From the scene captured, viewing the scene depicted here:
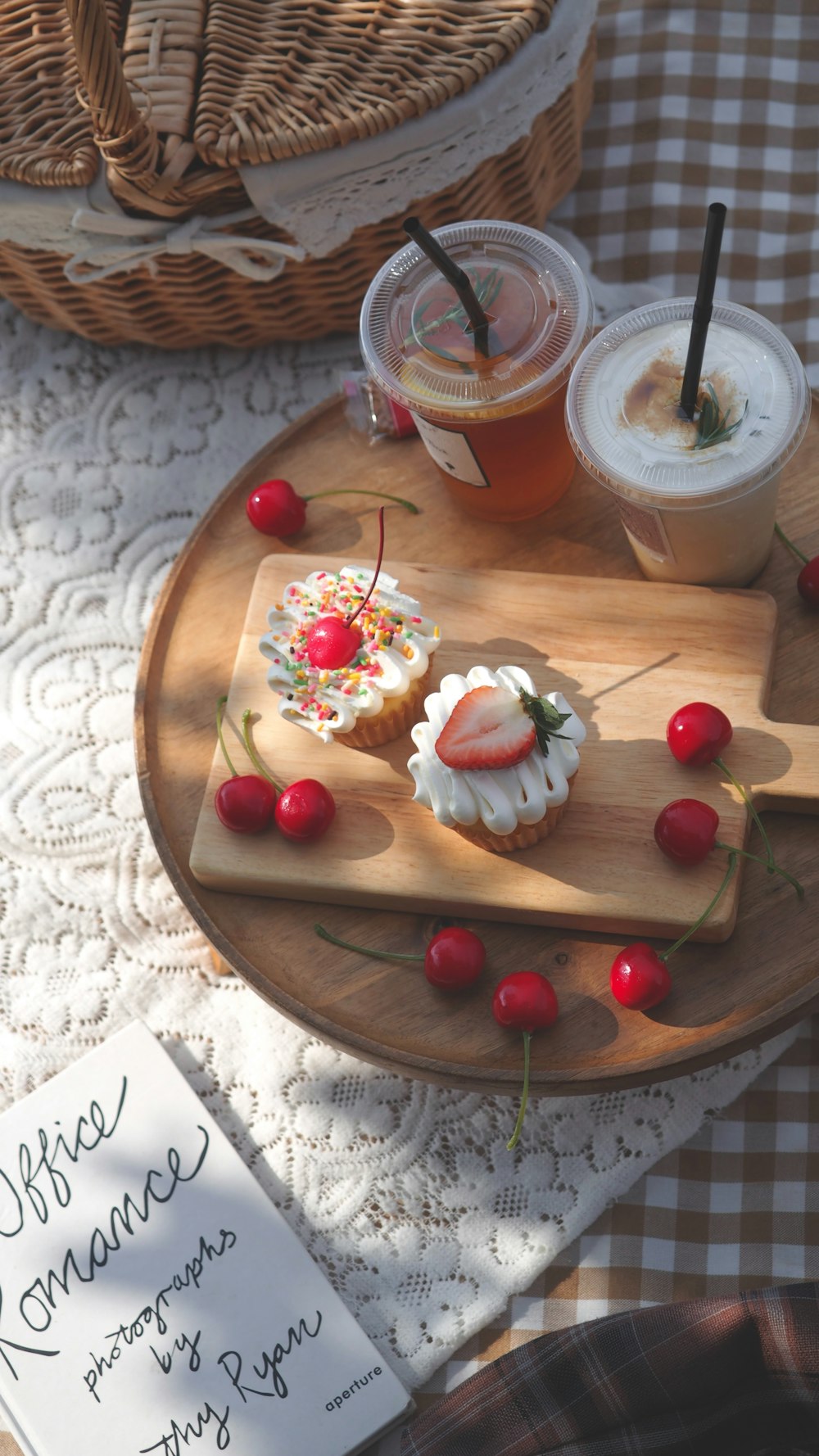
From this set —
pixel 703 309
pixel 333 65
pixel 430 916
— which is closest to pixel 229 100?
pixel 333 65

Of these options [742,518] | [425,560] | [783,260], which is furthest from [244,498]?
[783,260]

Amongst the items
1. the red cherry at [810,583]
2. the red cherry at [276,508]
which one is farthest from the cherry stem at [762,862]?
the red cherry at [276,508]

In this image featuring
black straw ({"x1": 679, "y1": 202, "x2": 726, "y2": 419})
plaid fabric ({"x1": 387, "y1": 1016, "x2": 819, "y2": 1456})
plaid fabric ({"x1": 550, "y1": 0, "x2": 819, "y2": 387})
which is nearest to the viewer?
black straw ({"x1": 679, "y1": 202, "x2": 726, "y2": 419})

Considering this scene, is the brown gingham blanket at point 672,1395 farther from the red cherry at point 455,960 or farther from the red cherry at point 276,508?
the red cherry at point 276,508

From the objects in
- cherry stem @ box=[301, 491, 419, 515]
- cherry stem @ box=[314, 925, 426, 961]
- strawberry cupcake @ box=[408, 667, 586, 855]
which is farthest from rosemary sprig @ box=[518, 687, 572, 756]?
cherry stem @ box=[301, 491, 419, 515]

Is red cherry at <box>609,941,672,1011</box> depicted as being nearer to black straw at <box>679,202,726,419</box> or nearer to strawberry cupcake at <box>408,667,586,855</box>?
strawberry cupcake at <box>408,667,586,855</box>

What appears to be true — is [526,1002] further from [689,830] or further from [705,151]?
[705,151]

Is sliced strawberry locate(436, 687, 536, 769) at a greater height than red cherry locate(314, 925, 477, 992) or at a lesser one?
greater

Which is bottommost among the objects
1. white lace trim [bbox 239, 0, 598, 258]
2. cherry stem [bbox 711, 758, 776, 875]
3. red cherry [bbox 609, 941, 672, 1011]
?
red cherry [bbox 609, 941, 672, 1011]
